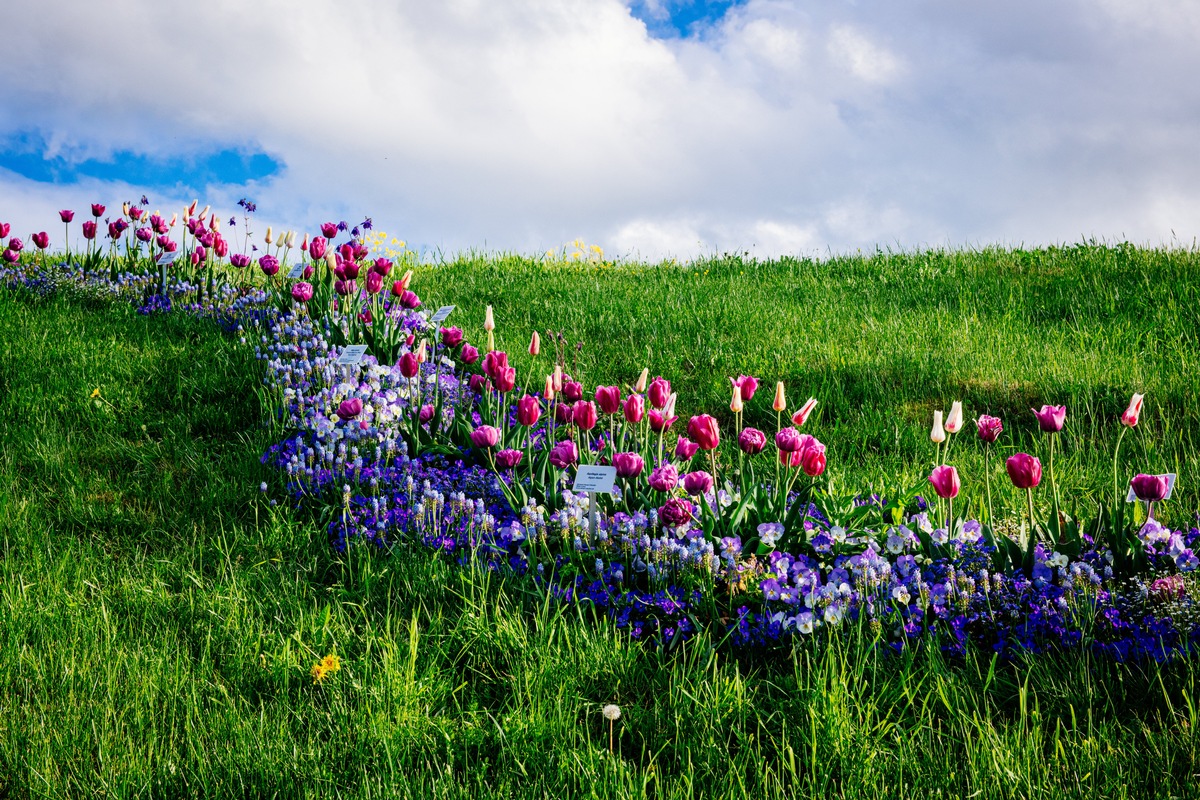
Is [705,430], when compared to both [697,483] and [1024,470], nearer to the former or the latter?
[697,483]

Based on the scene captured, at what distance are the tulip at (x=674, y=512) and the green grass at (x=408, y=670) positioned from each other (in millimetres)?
469

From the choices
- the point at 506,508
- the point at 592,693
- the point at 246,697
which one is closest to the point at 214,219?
the point at 506,508

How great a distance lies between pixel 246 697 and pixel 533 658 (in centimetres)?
98

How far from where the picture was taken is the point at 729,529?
11.4 feet

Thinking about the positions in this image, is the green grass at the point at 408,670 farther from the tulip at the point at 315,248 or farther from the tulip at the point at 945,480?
the tulip at the point at 315,248

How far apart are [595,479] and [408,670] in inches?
35.9

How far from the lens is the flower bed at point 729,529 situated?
3104 millimetres

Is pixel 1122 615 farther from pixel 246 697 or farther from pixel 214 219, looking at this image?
pixel 214 219

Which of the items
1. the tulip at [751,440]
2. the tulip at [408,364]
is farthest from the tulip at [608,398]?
the tulip at [408,364]

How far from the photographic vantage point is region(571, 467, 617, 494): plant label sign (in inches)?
124

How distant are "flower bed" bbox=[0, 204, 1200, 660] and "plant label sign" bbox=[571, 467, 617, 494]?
0.24m

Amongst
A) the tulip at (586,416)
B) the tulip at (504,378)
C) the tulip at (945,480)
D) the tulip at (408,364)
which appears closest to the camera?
the tulip at (945,480)

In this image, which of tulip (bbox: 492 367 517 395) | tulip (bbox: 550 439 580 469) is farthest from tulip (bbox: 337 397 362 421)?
tulip (bbox: 550 439 580 469)

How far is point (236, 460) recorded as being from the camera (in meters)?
4.98
